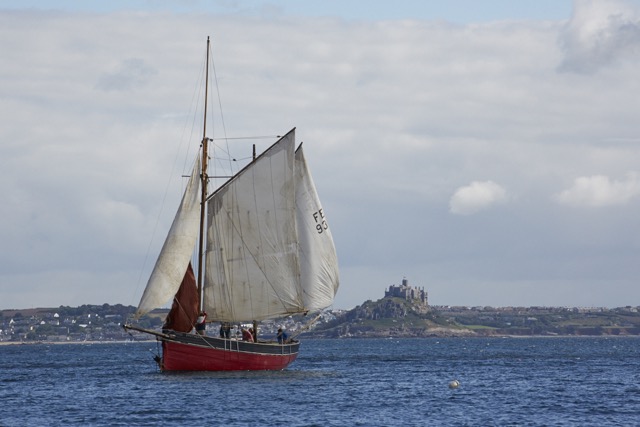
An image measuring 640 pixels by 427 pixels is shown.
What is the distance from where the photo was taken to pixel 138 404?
6769cm

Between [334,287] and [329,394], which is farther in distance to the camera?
[334,287]

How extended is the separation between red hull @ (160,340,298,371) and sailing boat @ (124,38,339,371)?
0.08 m

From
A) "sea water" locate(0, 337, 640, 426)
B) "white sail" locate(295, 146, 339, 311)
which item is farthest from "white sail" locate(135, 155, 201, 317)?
"white sail" locate(295, 146, 339, 311)

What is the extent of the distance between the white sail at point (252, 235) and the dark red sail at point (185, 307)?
1530mm

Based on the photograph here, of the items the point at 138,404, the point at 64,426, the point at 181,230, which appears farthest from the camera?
the point at 181,230

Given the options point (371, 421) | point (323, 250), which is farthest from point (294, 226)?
point (371, 421)

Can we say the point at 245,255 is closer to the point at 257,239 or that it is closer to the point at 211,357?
the point at 257,239

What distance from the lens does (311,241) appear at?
292 feet

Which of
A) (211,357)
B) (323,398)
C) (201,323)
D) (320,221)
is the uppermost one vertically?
(320,221)

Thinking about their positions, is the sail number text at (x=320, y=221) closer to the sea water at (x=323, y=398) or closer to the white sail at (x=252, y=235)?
the white sail at (x=252, y=235)

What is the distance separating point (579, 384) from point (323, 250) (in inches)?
892

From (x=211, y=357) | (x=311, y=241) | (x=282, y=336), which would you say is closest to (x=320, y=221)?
(x=311, y=241)

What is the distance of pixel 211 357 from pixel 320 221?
14.2m

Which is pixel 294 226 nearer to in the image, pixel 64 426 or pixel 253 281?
pixel 253 281
